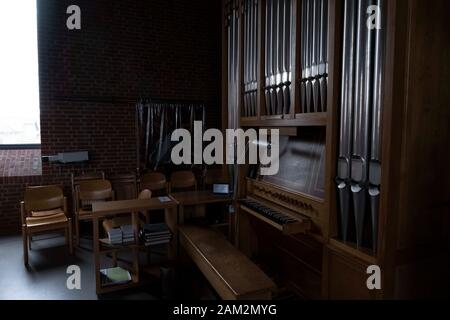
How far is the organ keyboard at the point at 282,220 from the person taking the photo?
271cm

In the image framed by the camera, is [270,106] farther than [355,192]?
Yes

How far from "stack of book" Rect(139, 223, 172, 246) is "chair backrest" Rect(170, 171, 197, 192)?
6.22 feet

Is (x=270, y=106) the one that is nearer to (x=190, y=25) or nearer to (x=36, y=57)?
(x=190, y=25)

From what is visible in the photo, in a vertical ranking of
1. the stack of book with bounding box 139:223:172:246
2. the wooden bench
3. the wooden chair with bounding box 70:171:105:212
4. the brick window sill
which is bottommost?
the wooden bench

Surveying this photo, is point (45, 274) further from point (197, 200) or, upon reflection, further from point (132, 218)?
point (197, 200)

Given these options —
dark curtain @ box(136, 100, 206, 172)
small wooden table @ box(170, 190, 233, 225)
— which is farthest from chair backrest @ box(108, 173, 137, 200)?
small wooden table @ box(170, 190, 233, 225)

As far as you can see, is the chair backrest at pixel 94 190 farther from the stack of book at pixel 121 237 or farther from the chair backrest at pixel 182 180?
the stack of book at pixel 121 237

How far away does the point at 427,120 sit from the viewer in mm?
2189

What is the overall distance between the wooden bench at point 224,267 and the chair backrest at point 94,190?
176cm

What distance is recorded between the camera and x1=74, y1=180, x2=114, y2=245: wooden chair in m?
4.68

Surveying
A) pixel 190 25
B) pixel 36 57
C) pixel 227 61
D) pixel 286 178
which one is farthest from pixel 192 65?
pixel 286 178

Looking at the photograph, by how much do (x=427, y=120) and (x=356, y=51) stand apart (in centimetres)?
63

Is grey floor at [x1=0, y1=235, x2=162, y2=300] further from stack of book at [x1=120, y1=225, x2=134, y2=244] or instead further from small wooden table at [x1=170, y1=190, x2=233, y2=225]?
small wooden table at [x1=170, y1=190, x2=233, y2=225]

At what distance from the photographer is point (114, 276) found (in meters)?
3.43
